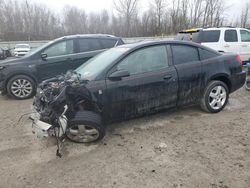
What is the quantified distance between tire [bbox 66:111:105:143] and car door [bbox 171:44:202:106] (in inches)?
64.7

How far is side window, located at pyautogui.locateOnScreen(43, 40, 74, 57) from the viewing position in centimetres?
643

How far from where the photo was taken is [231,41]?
29.9ft

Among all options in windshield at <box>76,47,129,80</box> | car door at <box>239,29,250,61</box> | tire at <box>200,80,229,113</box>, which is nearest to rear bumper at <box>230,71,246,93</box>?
tire at <box>200,80,229,113</box>

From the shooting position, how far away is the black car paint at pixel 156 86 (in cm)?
355

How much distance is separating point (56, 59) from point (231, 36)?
713 cm

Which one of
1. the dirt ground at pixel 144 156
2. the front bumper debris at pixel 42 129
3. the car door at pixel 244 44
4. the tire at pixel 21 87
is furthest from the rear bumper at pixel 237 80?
the car door at pixel 244 44

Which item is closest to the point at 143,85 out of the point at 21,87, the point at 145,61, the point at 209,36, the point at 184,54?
the point at 145,61

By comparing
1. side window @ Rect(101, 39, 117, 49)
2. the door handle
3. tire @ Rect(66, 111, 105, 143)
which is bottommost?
tire @ Rect(66, 111, 105, 143)

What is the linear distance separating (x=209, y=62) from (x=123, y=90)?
1938mm

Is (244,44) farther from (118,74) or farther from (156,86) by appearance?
(118,74)

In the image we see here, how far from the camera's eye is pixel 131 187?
2504 mm

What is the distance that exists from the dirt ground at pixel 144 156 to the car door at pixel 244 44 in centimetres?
607

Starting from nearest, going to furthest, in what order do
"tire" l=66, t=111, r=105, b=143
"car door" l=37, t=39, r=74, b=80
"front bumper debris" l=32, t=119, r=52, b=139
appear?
1. "front bumper debris" l=32, t=119, r=52, b=139
2. "tire" l=66, t=111, r=105, b=143
3. "car door" l=37, t=39, r=74, b=80

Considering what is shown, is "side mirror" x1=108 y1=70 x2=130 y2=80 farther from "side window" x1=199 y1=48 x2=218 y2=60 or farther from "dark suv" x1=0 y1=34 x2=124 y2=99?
"dark suv" x1=0 y1=34 x2=124 y2=99
